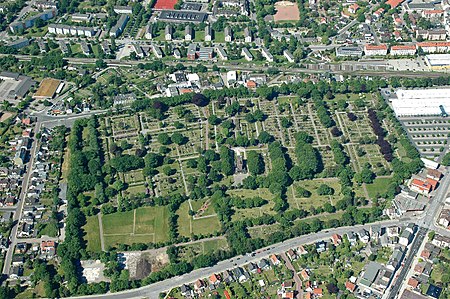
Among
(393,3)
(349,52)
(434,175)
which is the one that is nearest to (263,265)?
(434,175)

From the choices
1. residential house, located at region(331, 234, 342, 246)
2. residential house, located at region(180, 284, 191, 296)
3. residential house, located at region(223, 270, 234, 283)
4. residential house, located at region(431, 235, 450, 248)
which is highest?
residential house, located at region(431, 235, 450, 248)

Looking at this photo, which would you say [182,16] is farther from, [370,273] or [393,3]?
[370,273]

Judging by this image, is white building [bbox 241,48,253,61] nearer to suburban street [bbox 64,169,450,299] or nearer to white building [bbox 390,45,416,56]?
white building [bbox 390,45,416,56]

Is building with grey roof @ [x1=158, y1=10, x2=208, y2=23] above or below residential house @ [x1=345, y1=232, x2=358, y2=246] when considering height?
above

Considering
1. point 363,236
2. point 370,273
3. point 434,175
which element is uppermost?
point 434,175

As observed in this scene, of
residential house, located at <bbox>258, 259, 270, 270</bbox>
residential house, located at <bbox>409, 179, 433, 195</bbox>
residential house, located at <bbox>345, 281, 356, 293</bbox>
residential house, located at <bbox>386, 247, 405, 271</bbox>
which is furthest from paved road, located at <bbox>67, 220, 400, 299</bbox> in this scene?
residential house, located at <bbox>345, 281, 356, 293</bbox>

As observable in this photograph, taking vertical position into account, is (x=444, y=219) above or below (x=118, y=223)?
above

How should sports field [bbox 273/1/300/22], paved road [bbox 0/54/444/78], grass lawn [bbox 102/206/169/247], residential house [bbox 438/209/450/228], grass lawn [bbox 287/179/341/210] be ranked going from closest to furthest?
grass lawn [bbox 102/206/169/247]
residential house [bbox 438/209/450/228]
grass lawn [bbox 287/179/341/210]
paved road [bbox 0/54/444/78]
sports field [bbox 273/1/300/22]
